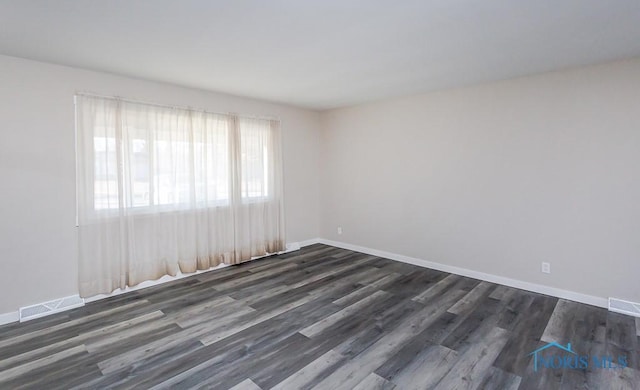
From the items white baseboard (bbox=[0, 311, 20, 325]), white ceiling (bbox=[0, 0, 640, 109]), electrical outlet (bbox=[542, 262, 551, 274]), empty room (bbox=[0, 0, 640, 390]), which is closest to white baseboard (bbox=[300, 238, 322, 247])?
empty room (bbox=[0, 0, 640, 390])

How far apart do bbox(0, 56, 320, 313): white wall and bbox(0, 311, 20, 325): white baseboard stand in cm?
4

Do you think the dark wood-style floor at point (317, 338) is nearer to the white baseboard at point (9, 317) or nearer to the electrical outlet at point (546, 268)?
the white baseboard at point (9, 317)

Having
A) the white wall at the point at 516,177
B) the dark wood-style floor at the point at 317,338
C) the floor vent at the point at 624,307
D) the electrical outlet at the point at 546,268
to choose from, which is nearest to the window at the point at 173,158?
the dark wood-style floor at the point at 317,338

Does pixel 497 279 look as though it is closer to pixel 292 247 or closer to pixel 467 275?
pixel 467 275

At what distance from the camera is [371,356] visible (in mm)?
2432

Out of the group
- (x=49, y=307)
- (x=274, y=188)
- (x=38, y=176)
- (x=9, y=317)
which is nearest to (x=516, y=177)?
(x=274, y=188)

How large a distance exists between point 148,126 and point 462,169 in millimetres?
3967

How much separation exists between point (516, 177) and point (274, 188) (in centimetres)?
337

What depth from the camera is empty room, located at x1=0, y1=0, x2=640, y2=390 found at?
89.7 inches

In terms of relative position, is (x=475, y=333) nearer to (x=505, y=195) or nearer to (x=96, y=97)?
(x=505, y=195)

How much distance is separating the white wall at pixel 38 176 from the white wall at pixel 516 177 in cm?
366

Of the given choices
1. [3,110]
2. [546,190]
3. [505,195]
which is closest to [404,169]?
[505,195]

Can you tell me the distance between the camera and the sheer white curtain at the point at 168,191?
345 cm

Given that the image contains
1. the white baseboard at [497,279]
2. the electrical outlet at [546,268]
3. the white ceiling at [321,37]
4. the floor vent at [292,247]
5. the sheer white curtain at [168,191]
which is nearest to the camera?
the white ceiling at [321,37]
